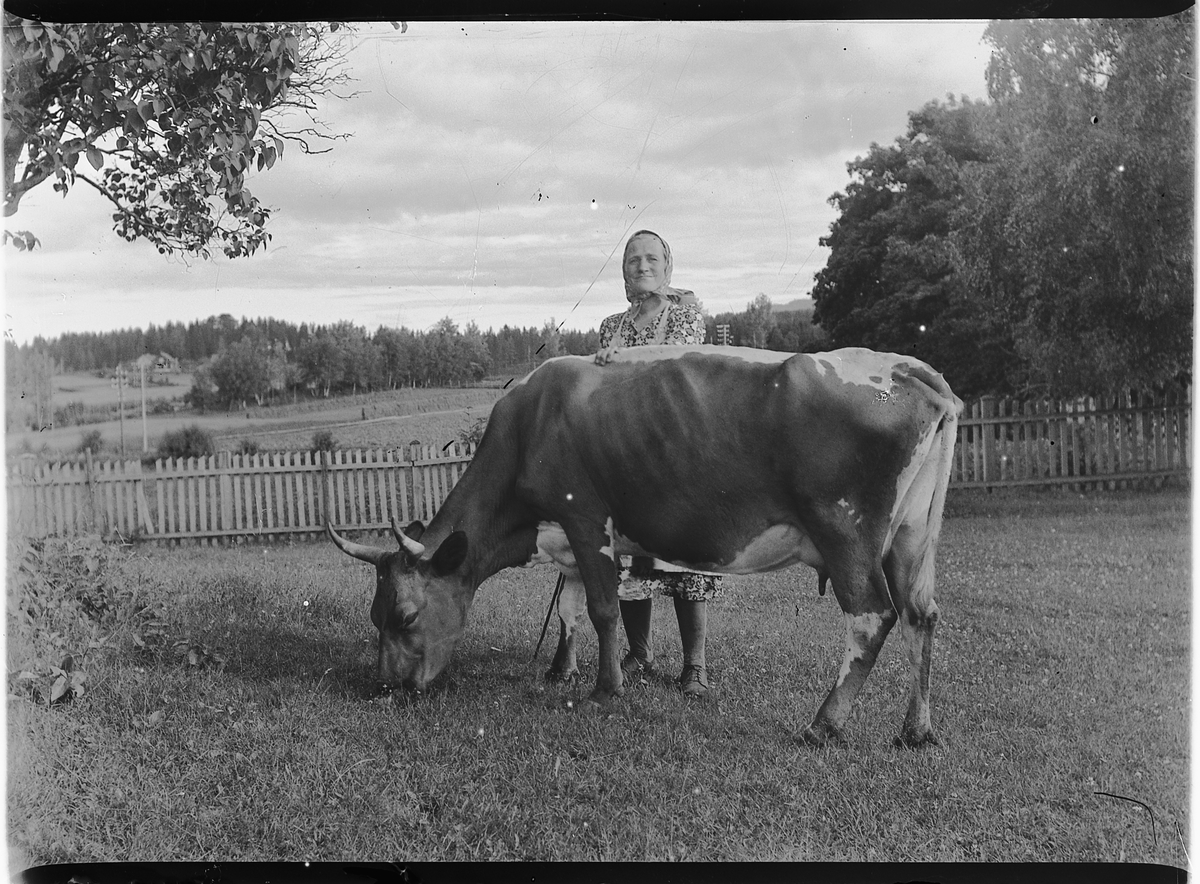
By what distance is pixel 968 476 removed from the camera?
142 inches

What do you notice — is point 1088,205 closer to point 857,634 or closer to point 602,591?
point 857,634

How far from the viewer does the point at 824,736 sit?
3.29 m

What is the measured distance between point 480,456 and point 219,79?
2.12m

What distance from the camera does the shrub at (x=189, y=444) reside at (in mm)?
3779

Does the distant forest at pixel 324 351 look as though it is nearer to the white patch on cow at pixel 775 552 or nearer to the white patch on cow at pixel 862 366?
the white patch on cow at pixel 862 366

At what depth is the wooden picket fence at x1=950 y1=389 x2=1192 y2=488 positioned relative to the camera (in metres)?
3.62

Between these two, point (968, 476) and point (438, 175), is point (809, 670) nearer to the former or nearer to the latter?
point (968, 476)

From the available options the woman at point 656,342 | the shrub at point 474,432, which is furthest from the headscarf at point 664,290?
the shrub at point 474,432

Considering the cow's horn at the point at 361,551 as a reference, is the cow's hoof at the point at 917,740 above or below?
below

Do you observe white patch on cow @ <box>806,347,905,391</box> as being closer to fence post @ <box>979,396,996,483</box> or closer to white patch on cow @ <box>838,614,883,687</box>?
fence post @ <box>979,396,996,483</box>

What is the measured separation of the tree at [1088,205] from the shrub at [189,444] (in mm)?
3703

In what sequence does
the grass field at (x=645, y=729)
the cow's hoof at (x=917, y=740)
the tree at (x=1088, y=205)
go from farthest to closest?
the tree at (x=1088, y=205) → the cow's hoof at (x=917, y=740) → the grass field at (x=645, y=729)

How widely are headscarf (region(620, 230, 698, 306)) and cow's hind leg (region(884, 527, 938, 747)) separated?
141cm

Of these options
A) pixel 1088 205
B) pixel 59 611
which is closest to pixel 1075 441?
pixel 1088 205
